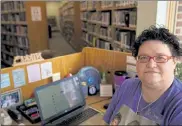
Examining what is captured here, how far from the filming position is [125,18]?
274cm

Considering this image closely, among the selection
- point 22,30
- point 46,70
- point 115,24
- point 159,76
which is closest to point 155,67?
point 159,76

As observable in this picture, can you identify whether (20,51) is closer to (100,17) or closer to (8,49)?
(8,49)

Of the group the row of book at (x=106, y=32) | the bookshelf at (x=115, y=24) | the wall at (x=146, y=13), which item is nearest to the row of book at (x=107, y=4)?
the bookshelf at (x=115, y=24)

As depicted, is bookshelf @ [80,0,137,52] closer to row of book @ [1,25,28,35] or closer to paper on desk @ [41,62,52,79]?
paper on desk @ [41,62,52,79]

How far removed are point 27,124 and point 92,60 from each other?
932mm

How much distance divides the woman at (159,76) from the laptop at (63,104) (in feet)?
1.84

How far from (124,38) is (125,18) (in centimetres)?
29

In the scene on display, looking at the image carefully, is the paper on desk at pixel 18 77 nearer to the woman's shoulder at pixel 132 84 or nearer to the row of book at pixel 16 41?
the woman's shoulder at pixel 132 84

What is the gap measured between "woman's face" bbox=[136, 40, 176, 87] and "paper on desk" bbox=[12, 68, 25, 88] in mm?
1011

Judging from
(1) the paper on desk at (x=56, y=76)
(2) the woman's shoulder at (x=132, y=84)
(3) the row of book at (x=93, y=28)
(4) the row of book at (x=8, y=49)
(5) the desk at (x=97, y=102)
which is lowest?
(5) the desk at (x=97, y=102)

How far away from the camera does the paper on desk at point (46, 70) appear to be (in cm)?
167

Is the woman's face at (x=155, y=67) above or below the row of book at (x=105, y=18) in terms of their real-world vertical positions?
below

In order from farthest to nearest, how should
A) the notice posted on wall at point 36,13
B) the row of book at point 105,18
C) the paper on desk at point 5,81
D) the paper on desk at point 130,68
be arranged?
the notice posted on wall at point 36,13 → the row of book at point 105,18 → the paper on desk at point 130,68 → the paper on desk at point 5,81

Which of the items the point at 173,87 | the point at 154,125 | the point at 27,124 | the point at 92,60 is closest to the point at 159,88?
the point at 173,87
